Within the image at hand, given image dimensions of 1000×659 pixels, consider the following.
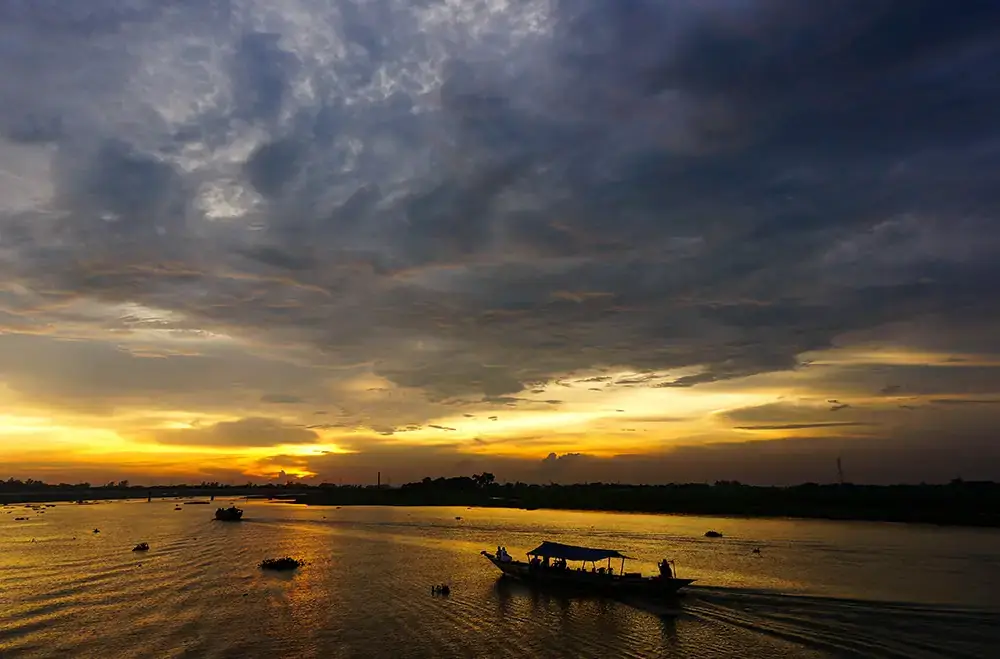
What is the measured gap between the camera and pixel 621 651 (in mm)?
34281

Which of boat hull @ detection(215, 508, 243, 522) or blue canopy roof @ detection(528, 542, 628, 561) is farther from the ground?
blue canopy roof @ detection(528, 542, 628, 561)

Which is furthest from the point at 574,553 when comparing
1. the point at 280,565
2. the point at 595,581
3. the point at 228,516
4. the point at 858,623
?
the point at 228,516

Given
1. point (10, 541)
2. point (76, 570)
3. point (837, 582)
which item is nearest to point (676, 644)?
point (837, 582)

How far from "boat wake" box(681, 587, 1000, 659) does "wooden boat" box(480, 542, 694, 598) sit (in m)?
2.11

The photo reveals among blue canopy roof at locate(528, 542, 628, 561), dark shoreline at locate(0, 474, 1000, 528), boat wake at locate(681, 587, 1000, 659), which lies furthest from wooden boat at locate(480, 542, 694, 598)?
dark shoreline at locate(0, 474, 1000, 528)

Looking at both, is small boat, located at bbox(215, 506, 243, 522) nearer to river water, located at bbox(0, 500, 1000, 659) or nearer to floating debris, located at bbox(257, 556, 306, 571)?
river water, located at bbox(0, 500, 1000, 659)

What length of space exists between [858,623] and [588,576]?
1964 centimetres

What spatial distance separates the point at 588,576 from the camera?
51.0 metres

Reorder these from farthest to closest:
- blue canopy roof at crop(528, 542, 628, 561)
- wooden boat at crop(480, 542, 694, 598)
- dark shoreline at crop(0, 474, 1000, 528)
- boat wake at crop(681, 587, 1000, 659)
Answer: dark shoreline at crop(0, 474, 1000, 528) < blue canopy roof at crop(528, 542, 628, 561) < wooden boat at crop(480, 542, 694, 598) < boat wake at crop(681, 587, 1000, 659)

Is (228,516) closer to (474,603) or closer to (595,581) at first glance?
(474,603)

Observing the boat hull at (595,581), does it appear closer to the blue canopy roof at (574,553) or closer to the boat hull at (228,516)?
the blue canopy roof at (574,553)

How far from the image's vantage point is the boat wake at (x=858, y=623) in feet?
107

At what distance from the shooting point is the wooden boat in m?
47.2

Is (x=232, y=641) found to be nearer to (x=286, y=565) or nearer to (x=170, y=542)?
(x=286, y=565)
